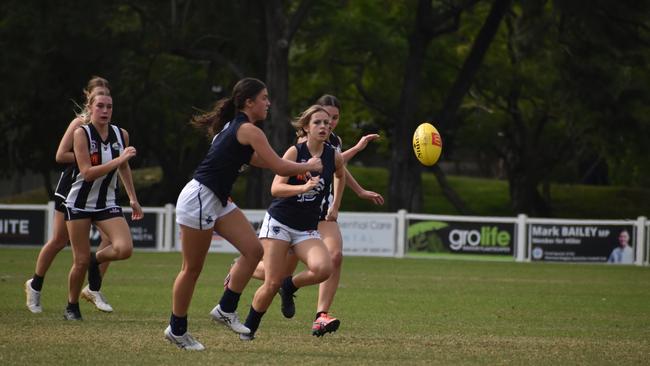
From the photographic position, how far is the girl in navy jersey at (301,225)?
996 cm

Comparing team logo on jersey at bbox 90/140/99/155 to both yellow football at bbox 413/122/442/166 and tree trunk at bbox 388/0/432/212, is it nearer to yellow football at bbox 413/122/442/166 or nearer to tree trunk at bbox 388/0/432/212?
yellow football at bbox 413/122/442/166

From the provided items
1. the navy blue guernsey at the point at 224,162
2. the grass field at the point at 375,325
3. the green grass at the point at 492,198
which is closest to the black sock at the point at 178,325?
the grass field at the point at 375,325

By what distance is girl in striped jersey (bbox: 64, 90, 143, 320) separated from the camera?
11328 mm

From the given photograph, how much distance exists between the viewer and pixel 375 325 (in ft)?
39.3

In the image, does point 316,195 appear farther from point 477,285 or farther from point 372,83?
point 372,83

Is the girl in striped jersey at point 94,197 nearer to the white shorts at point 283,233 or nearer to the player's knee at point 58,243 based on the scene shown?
the player's knee at point 58,243

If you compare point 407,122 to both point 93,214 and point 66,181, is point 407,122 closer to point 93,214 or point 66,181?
point 66,181

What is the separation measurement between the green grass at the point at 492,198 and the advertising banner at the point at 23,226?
805 inches

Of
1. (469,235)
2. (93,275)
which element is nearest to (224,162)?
(93,275)

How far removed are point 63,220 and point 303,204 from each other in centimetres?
311

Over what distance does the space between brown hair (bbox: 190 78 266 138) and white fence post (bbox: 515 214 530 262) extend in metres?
20.0

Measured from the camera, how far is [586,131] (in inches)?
1459

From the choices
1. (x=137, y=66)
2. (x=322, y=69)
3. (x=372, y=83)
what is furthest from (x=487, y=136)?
(x=137, y=66)

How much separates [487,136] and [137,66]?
16.6 m
